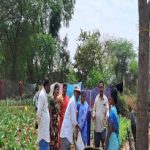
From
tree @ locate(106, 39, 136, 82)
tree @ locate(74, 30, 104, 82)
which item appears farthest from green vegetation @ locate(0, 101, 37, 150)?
tree @ locate(106, 39, 136, 82)

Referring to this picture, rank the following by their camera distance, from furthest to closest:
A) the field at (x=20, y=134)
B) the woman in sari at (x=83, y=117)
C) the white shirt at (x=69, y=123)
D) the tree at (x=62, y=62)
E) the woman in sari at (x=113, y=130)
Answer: the tree at (x=62, y=62)
the field at (x=20, y=134)
the woman in sari at (x=83, y=117)
the white shirt at (x=69, y=123)
the woman in sari at (x=113, y=130)

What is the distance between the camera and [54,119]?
484 inches

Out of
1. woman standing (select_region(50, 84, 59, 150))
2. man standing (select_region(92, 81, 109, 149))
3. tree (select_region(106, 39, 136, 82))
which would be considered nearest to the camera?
woman standing (select_region(50, 84, 59, 150))

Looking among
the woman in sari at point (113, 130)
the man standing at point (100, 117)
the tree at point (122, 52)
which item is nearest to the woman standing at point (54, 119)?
the man standing at point (100, 117)

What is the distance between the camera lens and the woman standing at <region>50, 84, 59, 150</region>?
39.3ft

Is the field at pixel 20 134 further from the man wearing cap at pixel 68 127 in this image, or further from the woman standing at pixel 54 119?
the man wearing cap at pixel 68 127

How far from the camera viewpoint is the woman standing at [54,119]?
11969 mm

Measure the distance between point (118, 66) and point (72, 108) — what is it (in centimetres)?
6115

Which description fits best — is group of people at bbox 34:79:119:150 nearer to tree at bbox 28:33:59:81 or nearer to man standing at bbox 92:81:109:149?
man standing at bbox 92:81:109:149

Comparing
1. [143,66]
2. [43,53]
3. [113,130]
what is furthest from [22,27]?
[143,66]

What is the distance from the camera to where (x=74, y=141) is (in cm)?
1156

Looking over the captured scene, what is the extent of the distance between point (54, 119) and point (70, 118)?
1354 millimetres

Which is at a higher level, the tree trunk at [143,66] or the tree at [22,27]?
the tree at [22,27]

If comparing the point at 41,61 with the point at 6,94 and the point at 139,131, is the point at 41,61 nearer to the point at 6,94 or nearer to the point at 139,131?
the point at 6,94
